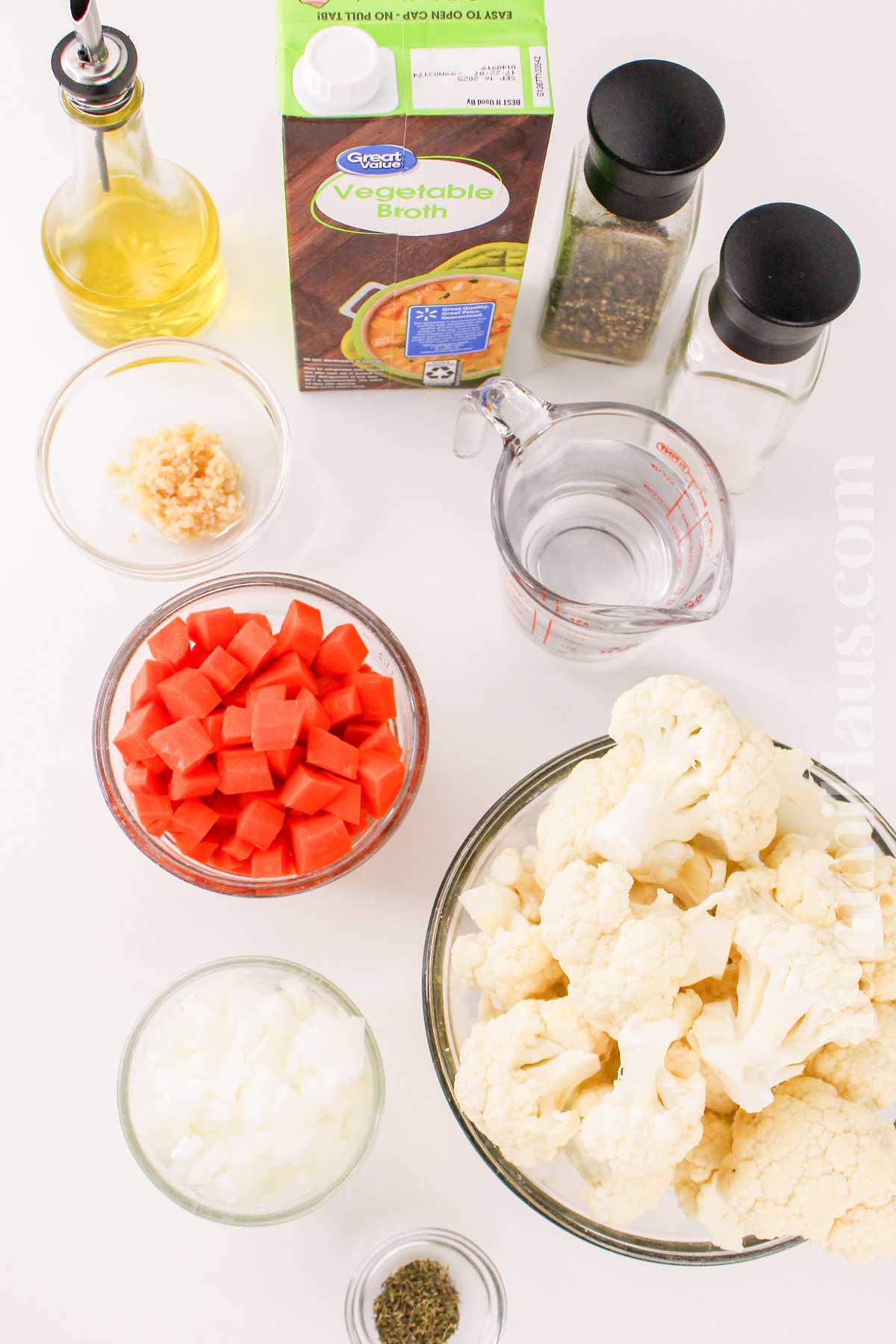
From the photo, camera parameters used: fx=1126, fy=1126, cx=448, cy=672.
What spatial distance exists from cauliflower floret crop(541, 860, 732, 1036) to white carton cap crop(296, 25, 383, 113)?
28.8 inches

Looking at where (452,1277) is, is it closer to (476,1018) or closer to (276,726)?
(476,1018)

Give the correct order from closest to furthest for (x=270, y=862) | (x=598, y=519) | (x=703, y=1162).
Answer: (x=703, y=1162)
(x=270, y=862)
(x=598, y=519)

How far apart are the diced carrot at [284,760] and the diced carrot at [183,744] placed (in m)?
0.07

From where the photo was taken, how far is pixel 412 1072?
129 centimetres

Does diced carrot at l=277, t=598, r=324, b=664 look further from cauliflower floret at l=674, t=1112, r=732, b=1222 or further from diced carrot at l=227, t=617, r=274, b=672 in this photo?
Result: cauliflower floret at l=674, t=1112, r=732, b=1222

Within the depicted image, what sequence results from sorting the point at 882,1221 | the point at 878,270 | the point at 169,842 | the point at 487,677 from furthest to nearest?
the point at 878,270 < the point at 487,677 < the point at 169,842 < the point at 882,1221

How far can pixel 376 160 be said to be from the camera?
1073 mm

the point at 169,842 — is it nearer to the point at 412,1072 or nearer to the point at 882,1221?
the point at 412,1072

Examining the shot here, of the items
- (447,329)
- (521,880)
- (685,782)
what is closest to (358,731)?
(521,880)

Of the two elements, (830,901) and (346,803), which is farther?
(346,803)

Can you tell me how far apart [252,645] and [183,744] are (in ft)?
0.42

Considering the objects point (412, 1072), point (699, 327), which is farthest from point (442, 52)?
point (412, 1072)

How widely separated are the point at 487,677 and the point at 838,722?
441 mm

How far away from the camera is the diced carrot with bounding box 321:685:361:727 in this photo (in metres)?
1.23
